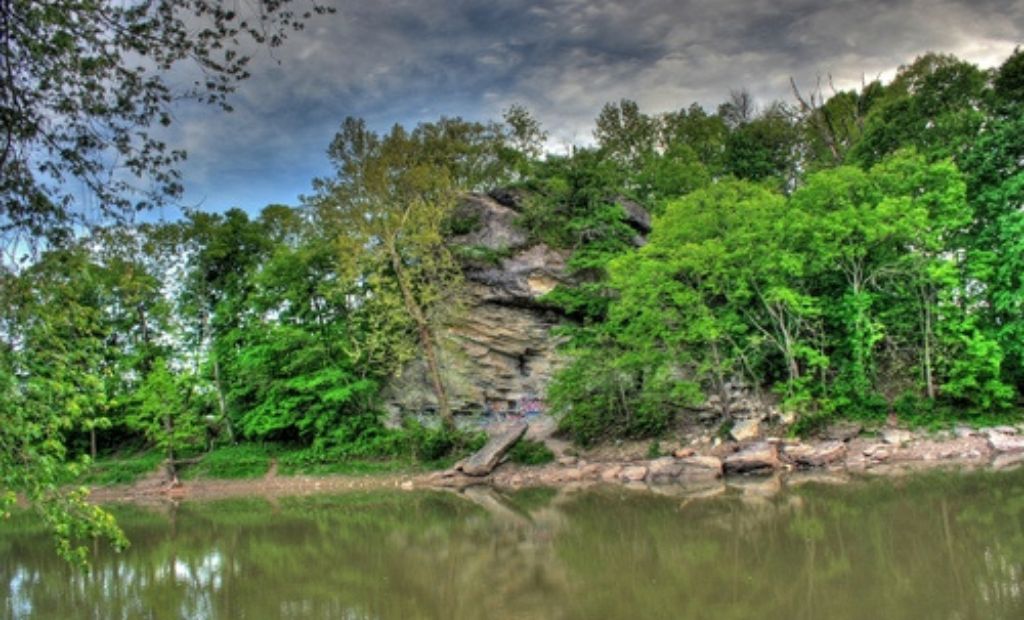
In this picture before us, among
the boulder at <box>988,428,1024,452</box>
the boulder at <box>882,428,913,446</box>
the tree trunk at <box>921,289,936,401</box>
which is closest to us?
the boulder at <box>988,428,1024,452</box>

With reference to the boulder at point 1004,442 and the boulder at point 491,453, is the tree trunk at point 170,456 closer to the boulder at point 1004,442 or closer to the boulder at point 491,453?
the boulder at point 491,453

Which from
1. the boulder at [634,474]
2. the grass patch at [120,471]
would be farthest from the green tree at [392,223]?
the grass patch at [120,471]

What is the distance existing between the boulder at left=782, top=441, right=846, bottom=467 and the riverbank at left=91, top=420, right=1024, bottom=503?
1.1 inches

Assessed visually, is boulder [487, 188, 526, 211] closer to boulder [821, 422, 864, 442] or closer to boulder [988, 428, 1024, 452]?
boulder [821, 422, 864, 442]

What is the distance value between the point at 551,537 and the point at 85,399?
963 centimetres

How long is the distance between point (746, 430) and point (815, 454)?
8.74ft

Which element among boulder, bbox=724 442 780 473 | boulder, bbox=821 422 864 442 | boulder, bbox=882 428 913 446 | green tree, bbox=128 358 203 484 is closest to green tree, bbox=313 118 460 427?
green tree, bbox=128 358 203 484

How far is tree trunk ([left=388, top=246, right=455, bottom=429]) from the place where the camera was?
88.6ft

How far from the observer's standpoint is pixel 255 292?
33438 mm

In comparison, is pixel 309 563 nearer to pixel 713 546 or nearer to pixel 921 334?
pixel 713 546

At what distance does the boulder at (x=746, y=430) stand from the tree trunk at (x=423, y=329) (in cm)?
1095

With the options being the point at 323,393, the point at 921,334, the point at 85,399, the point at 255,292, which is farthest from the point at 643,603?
the point at 255,292

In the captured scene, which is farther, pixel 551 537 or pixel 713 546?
pixel 551 537

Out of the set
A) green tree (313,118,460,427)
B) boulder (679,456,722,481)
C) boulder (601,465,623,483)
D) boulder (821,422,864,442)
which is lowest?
boulder (601,465,623,483)
